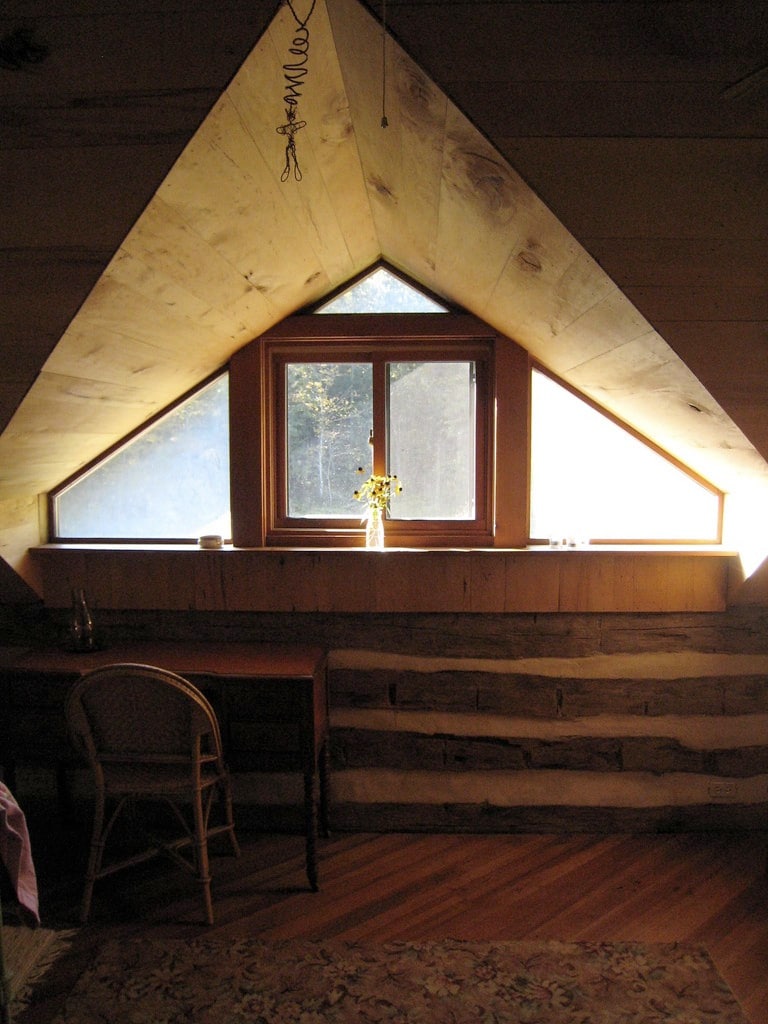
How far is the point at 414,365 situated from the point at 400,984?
219 centimetres

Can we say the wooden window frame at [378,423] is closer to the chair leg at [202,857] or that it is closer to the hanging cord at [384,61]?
the chair leg at [202,857]

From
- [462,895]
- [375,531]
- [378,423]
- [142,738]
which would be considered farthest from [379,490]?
[462,895]

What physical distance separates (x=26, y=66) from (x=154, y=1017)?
2.35 m

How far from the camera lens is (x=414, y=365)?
2881 mm

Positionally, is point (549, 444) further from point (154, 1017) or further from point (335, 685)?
point (154, 1017)

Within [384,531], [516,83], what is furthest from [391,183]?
[384,531]

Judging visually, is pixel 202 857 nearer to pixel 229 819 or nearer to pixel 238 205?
pixel 229 819

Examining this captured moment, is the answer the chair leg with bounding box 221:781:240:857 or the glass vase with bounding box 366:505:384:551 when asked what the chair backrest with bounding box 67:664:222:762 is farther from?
the glass vase with bounding box 366:505:384:551

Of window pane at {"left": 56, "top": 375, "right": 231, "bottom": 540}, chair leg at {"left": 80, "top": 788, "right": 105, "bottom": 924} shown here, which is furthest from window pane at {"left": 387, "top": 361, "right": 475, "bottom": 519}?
chair leg at {"left": 80, "top": 788, "right": 105, "bottom": 924}

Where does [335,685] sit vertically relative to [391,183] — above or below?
below

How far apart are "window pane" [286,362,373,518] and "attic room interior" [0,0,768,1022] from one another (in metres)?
0.04

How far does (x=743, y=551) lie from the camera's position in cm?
261

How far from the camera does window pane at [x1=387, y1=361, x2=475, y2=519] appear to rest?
2.88 meters

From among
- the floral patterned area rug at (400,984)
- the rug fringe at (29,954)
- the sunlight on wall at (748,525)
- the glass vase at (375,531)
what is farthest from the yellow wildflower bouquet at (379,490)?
the rug fringe at (29,954)
